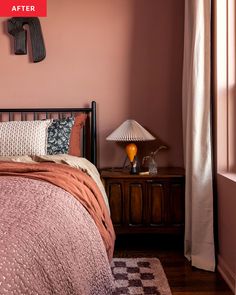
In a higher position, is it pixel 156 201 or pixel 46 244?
pixel 46 244

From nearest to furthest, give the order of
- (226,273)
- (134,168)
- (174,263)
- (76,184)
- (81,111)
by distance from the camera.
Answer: (76,184), (226,273), (174,263), (134,168), (81,111)

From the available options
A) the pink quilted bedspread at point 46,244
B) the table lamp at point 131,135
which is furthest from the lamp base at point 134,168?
the pink quilted bedspread at point 46,244

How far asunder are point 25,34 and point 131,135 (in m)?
1.21

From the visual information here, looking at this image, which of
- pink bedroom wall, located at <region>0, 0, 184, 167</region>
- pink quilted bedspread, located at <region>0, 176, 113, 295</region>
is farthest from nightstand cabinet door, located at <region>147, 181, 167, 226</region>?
pink quilted bedspread, located at <region>0, 176, 113, 295</region>

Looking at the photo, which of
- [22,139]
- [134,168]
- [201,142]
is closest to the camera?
[201,142]

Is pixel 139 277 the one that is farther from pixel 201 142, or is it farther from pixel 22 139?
pixel 22 139

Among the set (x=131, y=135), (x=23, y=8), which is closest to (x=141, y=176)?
(x=131, y=135)

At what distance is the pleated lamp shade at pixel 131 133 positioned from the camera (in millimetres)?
2557

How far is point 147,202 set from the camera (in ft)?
8.07

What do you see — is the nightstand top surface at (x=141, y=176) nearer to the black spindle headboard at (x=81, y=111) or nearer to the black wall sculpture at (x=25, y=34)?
the black spindle headboard at (x=81, y=111)

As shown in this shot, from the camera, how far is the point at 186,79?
2.52 metres

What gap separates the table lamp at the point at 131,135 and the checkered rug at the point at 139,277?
62 cm

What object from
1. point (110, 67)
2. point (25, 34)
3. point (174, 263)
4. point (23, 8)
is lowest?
point (174, 263)

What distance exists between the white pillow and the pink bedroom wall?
0.47 meters
